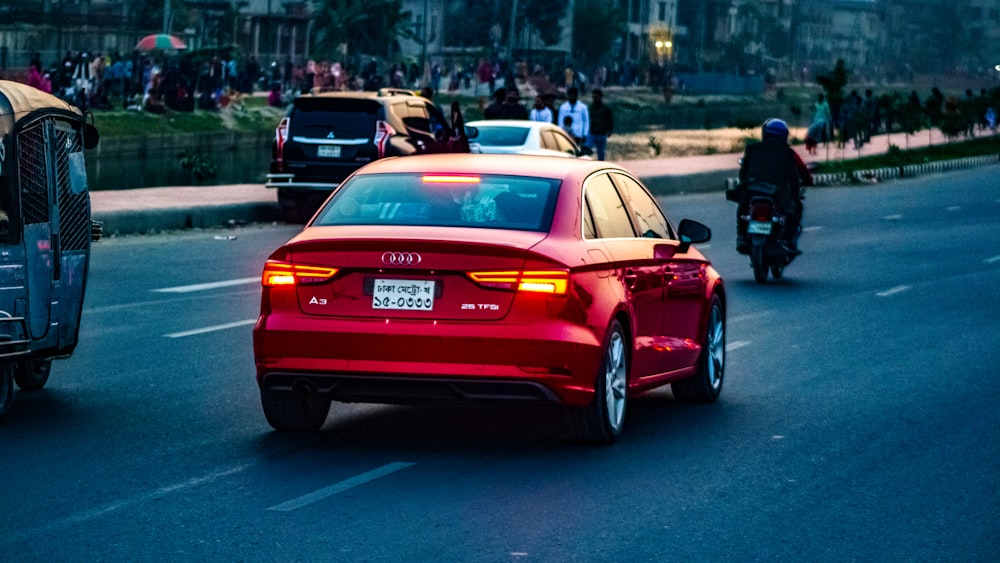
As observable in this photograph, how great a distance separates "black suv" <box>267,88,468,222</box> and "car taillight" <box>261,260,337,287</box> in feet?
55.3

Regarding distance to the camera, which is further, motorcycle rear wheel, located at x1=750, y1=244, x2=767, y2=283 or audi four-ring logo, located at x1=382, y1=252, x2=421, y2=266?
motorcycle rear wheel, located at x1=750, y1=244, x2=767, y2=283

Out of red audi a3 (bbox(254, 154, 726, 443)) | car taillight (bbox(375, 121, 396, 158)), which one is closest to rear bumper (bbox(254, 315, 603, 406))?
red audi a3 (bbox(254, 154, 726, 443))

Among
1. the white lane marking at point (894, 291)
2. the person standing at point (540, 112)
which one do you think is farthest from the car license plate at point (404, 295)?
the person standing at point (540, 112)

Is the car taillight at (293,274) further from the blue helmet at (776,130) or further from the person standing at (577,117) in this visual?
the person standing at (577,117)

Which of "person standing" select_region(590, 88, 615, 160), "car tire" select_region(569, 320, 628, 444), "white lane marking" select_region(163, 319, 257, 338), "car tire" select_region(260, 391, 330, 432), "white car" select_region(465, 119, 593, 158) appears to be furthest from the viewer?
"person standing" select_region(590, 88, 615, 160)

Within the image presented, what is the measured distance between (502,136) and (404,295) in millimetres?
19631

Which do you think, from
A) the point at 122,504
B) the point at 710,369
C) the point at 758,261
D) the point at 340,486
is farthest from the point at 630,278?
the point at 758,261

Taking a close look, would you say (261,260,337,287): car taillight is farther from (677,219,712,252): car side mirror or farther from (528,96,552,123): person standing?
(528,96,552,123): person standing

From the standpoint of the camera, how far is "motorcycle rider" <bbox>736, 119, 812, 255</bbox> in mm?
20000

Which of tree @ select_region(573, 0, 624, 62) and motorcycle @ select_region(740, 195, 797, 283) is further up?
tree @ select_region(573, 0, 624, 62)

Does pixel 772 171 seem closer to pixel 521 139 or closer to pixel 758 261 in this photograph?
pixel 758 261

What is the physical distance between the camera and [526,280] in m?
8.87

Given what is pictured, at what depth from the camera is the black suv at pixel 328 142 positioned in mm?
26219

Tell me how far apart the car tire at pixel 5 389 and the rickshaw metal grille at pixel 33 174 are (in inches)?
29.5
